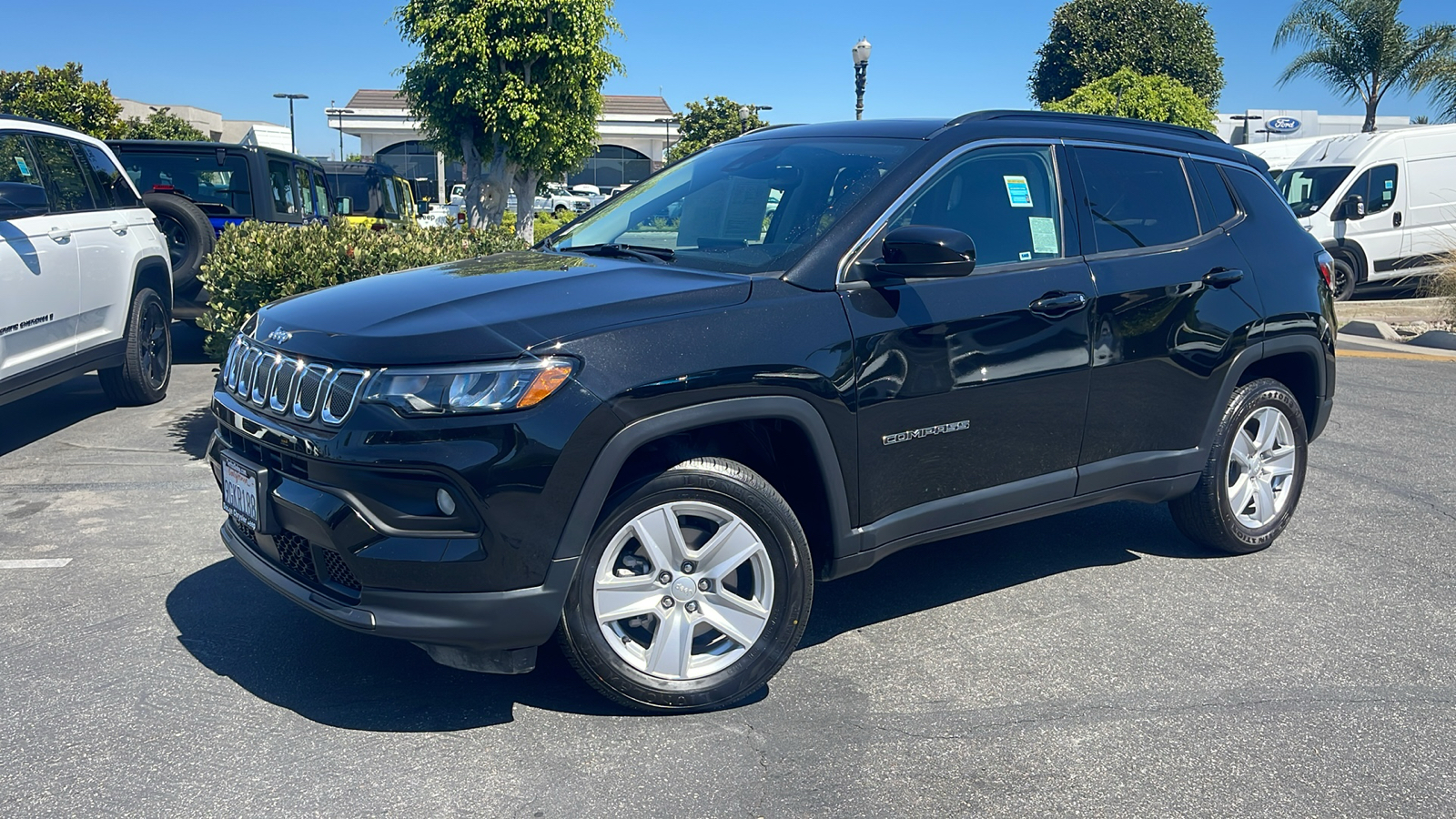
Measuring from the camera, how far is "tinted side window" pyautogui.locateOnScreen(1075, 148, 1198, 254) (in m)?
4.38

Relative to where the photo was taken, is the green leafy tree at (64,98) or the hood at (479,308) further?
the green leafy tree at (64,98)

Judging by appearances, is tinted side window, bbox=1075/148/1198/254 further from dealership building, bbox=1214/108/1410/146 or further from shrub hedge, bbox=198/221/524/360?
dealership building, bbox=1214/108/1410/146

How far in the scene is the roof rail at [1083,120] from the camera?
422 centimetres

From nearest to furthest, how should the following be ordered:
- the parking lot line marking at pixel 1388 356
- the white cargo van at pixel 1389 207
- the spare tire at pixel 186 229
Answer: the spare tire at pixel 186 229 → the parking lot line marking at pixel 1388 356 → the white cargo van at pixel 1389 207

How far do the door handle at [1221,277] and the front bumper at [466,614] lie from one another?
9.47 ft

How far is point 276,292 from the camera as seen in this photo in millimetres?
6238

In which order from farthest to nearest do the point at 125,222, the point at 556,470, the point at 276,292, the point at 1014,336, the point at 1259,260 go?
1. the point at 125,222
2. the point at 276,292
3. the point at 1259,260
4. the point at 1014,336
5. the point at 556,470

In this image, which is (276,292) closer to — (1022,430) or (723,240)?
(723,240)

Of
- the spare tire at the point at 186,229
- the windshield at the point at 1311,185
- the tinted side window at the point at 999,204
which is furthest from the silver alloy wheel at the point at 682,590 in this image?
the windshield at the point at 1311,185

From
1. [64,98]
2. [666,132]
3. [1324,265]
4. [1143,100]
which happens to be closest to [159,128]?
[64,98]

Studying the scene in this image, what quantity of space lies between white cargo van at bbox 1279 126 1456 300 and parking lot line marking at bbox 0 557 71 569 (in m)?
16.3

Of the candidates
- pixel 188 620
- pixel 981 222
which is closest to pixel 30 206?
pixel 188 620

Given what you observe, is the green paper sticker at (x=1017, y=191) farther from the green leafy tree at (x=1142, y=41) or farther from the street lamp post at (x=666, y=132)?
the street lamp post at (x=666, y=132)

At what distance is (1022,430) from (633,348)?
1562 millimetres
